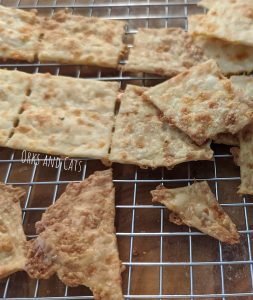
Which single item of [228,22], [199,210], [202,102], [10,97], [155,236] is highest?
[228,22]


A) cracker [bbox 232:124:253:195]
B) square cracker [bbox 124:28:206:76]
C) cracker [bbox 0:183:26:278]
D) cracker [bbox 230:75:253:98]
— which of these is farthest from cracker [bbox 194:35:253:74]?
cracker [bbox 0:183:26:278]

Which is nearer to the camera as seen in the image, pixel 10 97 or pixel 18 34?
pixel 10 97

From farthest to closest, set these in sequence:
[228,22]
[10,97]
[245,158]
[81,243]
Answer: [228,22] < [10,97] < [245,158] < [81,243]

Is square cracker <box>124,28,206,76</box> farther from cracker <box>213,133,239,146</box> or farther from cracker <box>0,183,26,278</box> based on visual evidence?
cracker <box>0,183,26,278</box>

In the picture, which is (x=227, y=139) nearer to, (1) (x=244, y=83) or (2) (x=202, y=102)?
(2) (x=202, y=102)

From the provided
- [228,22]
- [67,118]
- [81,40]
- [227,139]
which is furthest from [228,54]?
[67,118]

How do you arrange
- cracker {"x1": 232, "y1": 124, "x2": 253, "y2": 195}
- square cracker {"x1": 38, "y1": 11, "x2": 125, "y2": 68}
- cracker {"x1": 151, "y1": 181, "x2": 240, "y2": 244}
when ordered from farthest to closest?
square cracker {"x1": 38, "y1": 11, "x2": 125, "y2": 68}, cracker {"x1": 232, "y1": 124, "x2": 253, "y2": 195}, cracker {"x1": 151, "y1": 181, "x2": 240, "y2": 244}

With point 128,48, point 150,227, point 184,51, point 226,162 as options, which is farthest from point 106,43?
point 150,227
